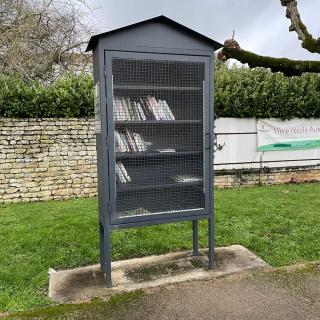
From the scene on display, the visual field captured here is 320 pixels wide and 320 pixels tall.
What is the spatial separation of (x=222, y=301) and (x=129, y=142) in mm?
1807

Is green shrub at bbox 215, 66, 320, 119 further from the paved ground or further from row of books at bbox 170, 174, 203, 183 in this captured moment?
the paved ground

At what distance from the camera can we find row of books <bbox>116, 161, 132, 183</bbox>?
374cm

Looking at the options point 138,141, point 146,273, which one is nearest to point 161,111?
point 138,141

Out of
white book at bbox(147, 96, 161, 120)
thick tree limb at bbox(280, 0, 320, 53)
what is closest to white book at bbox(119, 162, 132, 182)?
white book at bbox(147, 96, 161, 120)

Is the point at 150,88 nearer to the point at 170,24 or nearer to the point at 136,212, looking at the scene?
the point at 170,24

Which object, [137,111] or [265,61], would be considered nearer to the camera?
[137,111]

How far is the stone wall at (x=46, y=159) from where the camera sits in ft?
25.8

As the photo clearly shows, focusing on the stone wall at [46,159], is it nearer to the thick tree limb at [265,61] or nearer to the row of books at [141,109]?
the thick tree limb at [265,61]

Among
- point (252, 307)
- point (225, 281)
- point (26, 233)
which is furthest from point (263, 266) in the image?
point (26, 233)

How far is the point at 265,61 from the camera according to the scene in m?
4.84

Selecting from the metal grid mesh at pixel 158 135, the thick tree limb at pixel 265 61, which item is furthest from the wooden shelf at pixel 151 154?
the thick tree limb at pixel 265 61

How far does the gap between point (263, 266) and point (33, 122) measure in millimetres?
5929

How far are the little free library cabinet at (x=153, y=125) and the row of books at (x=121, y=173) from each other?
10 mm

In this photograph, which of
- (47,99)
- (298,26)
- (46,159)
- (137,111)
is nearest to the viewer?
(137,111)
